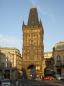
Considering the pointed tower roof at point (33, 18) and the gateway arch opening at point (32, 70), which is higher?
the pointed tower roof at point (33, 18)

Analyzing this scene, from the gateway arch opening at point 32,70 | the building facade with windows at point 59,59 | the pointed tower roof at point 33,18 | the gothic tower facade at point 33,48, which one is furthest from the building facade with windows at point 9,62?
the pointed tower roof at point 33,18

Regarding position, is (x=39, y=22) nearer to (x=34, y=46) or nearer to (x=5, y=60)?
(x=34, y=46)

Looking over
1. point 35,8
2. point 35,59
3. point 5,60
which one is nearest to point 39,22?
point 35,8

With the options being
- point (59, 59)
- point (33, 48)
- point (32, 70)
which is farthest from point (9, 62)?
point (59, 59)

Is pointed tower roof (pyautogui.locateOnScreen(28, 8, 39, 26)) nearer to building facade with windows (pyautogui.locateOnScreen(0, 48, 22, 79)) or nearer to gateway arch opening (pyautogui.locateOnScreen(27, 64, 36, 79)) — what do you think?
gateway arch opening (pyautogui.locateOnScreen(27, 64, 36, 79))

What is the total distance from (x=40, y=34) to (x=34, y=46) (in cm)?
593

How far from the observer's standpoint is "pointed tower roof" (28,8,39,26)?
145m

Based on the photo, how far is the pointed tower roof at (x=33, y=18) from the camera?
477 ft

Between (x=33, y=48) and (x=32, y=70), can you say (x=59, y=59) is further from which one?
(x=32, y=70)

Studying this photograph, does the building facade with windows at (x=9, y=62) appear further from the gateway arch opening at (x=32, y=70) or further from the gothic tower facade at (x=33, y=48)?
the gateway arch opening at (x=32, y=70)

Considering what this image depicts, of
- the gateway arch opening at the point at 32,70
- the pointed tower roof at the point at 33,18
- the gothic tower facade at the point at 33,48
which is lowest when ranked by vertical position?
the gateway arch opening at the point at 32,70

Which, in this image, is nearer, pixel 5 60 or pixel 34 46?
pixel 5 60

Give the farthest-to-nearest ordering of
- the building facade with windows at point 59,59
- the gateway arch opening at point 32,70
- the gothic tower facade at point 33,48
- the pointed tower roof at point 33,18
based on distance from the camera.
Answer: the pointed tower roof at point 33,18
the gateway arch opening at point 32,70
the gothic tower facade at point 33,48
the building facade with windows at point 59,59

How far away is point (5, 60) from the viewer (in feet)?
414
